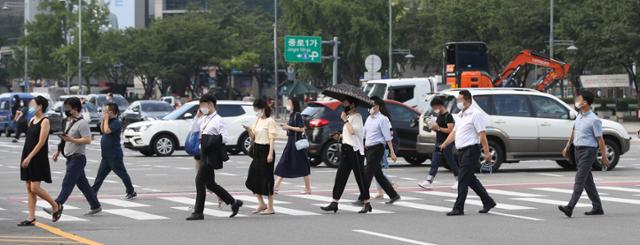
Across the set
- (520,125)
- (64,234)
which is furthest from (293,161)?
(520,125)

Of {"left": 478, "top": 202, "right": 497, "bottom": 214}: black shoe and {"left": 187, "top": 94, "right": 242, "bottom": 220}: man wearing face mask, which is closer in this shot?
{"left": 187, "top": 94, "right": 242, "bottom": 220}: man wearing face mask

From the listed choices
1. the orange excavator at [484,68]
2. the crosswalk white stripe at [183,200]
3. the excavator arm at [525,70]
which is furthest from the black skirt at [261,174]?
the excavator arm at [525,70]

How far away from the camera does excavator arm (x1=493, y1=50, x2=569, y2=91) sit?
48.9 metres

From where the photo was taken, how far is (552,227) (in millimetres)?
14930

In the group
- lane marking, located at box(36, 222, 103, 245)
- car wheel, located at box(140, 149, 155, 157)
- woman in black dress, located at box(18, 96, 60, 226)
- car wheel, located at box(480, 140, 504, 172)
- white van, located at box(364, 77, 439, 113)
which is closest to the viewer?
lane marking, located at box(36, 222, 103, 245)

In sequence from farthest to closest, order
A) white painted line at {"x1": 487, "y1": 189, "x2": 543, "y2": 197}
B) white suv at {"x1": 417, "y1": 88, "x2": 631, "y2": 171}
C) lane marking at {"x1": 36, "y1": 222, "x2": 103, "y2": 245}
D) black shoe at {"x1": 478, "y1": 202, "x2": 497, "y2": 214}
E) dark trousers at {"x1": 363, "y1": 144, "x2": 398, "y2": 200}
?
white suv at {"x1": 417, "y1": 88, "x2": 631, "y2": 171}
white painted line at {"x1": 487, "y1": 189, "x2": 543, "y2": 197}
dark trousers at {"x1": 363, "y1": 144, "x2": 398, "y2": 200}
black shoe at {"x1": 478, "y1": 202, "x2": 497, "y2": 214}
lane marking at {"x1": 36, "y1": 222, "x2": 103, "y2": 245}

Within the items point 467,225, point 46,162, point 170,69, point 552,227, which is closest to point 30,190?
point 46,162

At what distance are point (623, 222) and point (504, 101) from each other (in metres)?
10.3

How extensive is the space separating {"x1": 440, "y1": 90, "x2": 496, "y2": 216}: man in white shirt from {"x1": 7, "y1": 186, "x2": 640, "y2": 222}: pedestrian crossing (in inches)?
22.6

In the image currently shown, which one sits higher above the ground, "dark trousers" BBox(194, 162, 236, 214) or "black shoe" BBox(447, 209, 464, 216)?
"dark trousers" BBox(194, 162, 236, 214)

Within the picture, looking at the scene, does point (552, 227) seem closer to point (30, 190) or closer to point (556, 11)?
point (30, 190)

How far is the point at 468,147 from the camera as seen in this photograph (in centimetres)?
1633

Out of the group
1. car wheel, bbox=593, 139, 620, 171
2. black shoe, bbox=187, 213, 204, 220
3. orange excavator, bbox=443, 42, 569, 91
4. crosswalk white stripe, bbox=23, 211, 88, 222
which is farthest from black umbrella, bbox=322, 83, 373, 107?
orange excavator, bbox=443, 42, 569, 91

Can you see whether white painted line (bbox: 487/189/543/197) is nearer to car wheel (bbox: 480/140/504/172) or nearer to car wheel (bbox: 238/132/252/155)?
car wheel (bbox: 480/140/504/172)
